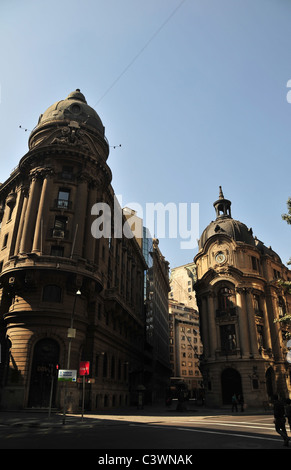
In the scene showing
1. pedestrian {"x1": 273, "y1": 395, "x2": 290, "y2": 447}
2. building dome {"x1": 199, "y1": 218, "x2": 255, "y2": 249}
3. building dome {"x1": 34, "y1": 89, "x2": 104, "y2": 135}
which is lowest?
pedestrian {"x1": 273, "y1": 395, "x2": 290, "y2": 447}

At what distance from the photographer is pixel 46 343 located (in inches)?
1235

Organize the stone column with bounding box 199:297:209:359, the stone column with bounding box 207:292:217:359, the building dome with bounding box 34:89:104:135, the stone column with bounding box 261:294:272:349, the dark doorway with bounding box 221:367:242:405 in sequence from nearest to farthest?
the building dome with bounding box 34:89:104:135
the dark doorway with bounding box 221:367:242:405
the stone column with bounding box 261:294:272:349
the stone column with bounding box 207:292:217:359
the stone column with bounding box 199:297:209:359

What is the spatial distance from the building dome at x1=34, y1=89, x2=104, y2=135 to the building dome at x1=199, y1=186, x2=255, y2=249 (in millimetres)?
26216

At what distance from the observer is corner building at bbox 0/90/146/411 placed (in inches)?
1214

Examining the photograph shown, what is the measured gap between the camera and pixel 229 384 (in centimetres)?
4966

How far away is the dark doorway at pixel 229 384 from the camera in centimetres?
4900

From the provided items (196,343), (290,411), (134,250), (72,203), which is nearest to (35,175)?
(72,203)

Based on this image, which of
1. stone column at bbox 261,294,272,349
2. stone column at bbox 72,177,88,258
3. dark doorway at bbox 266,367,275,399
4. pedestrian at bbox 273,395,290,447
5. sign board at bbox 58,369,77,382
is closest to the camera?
pedestrian at bbox 273,395,290,447

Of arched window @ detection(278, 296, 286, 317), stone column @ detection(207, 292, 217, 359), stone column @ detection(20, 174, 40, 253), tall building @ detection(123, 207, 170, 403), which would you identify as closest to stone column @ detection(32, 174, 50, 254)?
stone column @ detection(20, 174, 40, 253)

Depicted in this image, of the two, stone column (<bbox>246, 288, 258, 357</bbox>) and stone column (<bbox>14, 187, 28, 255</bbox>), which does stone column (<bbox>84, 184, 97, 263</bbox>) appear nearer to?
stone column (<bbox>14, 187, 28, 255</bbox>)

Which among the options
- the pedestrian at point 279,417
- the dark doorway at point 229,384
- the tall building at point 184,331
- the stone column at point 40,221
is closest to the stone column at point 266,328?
the dark doorway at point 229,384

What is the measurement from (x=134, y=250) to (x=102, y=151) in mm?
22670

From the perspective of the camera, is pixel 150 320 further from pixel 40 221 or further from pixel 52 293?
pixel 40 221

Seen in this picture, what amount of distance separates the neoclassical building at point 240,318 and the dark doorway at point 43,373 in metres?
28.2
